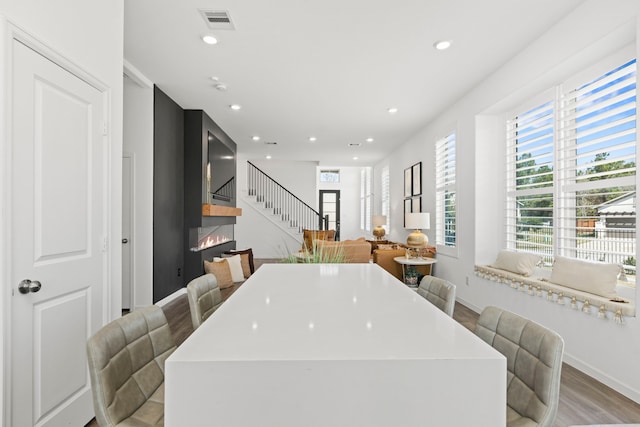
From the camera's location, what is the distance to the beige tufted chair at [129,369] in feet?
3.48

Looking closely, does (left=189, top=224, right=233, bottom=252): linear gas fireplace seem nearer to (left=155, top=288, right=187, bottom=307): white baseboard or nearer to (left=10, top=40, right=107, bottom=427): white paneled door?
(left=155, top=288, right=187, bottom=307): white baseboard

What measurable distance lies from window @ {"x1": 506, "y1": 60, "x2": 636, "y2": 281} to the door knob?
143 inches

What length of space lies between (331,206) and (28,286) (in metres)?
11.1

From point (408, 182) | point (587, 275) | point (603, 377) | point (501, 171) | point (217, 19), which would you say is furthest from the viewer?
point (408, 182)

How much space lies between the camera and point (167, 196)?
4.58m

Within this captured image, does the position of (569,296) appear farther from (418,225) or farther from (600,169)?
(418,225)

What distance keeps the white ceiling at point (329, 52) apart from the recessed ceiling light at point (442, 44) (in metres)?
0.06

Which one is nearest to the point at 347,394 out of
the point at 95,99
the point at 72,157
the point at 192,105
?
the point at 72,157

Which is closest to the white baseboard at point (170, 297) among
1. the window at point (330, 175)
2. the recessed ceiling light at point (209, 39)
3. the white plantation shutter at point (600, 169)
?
the recessed ceiling light at point (209, 39)

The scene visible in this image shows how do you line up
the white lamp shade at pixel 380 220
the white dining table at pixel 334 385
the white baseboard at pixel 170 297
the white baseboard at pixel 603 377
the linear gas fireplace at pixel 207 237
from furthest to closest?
the white lamp shade at pixel 380 220, the linear gas fireplace at pixel 207 237, the white baseboard at pixel 170 297, the white baseboard at pixel 603 377, the white dining table at pixel 334 385

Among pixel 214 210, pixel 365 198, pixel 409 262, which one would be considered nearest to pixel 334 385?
pixel 409 262

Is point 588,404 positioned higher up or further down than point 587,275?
further down

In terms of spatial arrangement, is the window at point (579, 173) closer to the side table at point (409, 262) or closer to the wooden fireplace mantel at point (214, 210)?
the side table at point (409, 262)

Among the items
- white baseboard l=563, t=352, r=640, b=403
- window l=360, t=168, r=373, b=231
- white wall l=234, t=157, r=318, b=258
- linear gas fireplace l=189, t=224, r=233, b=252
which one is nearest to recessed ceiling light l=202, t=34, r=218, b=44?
linear gas fireplace l=189, t=224, r=233, b=252
